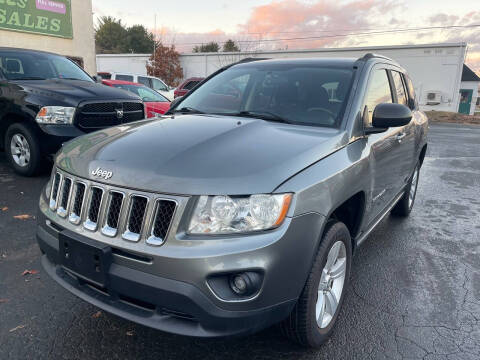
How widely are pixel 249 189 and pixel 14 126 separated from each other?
5149 mm

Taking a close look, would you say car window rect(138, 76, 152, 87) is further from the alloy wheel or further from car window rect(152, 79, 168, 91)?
the alloy wheel

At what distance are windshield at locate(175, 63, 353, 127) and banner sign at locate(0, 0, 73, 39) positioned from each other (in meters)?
14.7

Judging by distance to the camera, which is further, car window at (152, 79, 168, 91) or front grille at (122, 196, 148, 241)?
car window at (152, 79, 168, 91)

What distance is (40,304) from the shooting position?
2701mm

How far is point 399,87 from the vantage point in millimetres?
4062

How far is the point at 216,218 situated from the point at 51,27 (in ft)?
56.4

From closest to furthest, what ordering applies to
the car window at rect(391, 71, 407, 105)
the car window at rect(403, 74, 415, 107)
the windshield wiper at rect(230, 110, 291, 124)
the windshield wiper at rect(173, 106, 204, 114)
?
the windshield wiper at rect(230, 110, 291, 124) < the windshield wiper at rect(173, 106, 204, 114) < the car window at rect(391, 71, 407, 105) < the car window at rect(403, 74, 415, 107)

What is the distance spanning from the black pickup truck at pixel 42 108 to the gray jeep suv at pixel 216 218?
123 inches

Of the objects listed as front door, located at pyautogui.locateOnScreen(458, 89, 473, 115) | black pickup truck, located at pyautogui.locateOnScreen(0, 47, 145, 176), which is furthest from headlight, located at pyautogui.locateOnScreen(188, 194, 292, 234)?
front door, located at pyautogui.locateOnScreen(458, 89, 473, 115)

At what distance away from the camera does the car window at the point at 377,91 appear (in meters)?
3.00

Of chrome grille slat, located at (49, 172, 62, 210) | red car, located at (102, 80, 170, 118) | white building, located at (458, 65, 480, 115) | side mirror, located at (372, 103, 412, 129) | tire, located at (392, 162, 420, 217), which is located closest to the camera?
chrome grille slat, located at (49, 172, 62, 210)

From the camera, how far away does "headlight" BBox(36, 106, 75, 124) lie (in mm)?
5301

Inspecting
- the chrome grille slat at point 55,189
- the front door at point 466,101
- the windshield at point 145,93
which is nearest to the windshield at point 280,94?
the chrome grille slat at point 55,189

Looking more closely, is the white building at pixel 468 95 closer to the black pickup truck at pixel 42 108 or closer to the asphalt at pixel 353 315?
the asphalt at pixel 353 315
